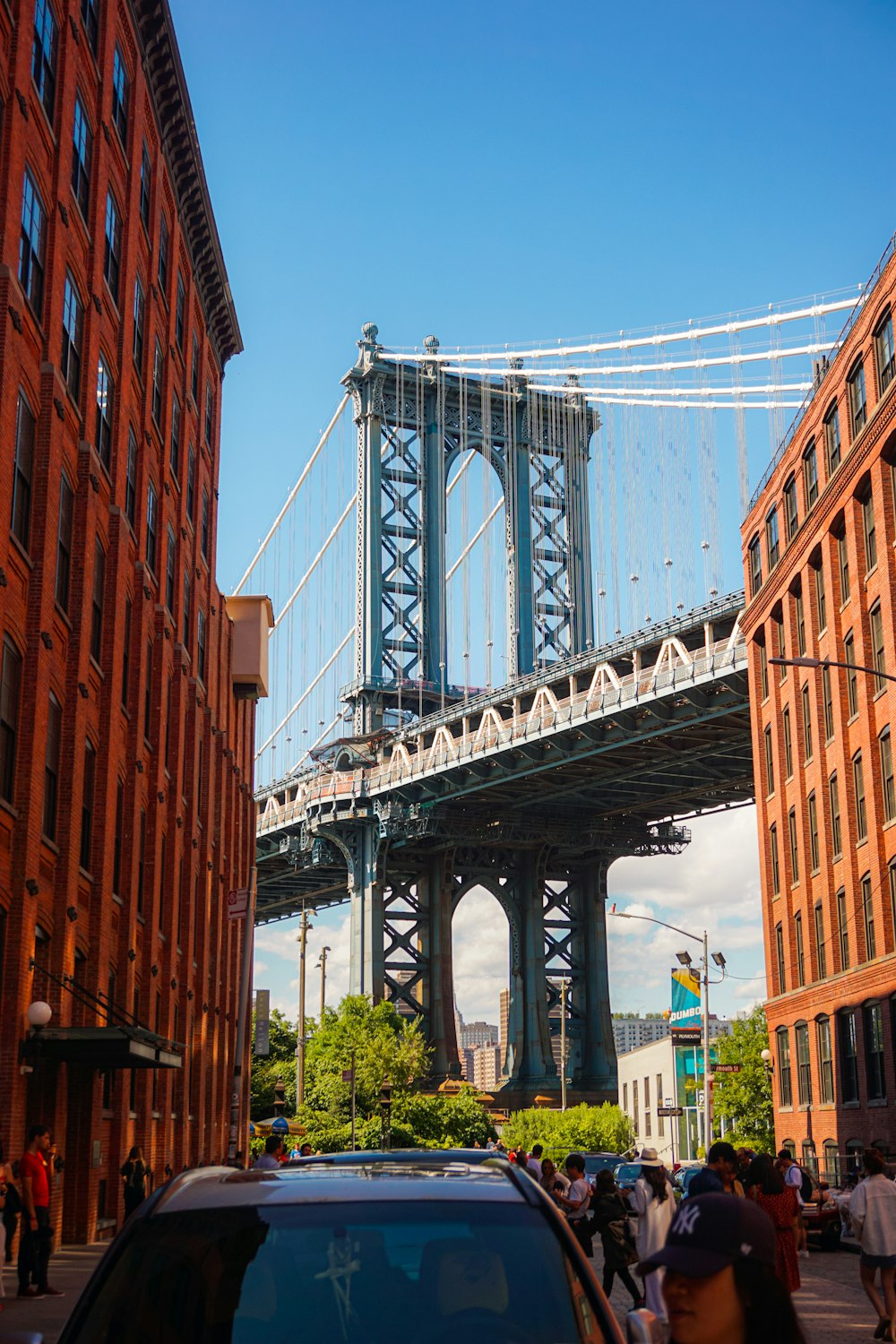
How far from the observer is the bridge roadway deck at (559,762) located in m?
67.0

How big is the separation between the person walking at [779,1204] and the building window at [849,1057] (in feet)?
90.0

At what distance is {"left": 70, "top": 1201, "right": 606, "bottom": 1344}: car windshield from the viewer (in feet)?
14.4

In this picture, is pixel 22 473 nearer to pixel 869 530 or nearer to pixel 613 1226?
pixel 613 1226

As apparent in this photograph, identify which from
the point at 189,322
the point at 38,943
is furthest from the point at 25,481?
the point at 189,322

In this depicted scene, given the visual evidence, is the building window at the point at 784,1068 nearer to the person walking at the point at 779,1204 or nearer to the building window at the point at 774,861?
the building window at the point at 774,861

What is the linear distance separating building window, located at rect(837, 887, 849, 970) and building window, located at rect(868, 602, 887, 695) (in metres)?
6.55

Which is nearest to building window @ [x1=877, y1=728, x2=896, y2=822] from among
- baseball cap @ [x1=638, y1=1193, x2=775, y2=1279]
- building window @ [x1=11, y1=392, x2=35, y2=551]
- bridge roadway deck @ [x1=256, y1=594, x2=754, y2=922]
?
bridge roadway deck @ [x1=256, y1=594, x2=754, y2=922]

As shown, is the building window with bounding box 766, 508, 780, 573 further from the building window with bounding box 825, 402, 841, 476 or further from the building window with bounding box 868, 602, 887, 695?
the building window with bounding box 868, 602, 887, 695

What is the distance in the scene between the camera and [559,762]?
76250 mm

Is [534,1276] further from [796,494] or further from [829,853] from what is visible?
[796,494]

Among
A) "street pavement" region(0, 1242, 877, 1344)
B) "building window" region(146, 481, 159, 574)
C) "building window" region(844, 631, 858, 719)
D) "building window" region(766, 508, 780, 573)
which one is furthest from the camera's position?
"building window" region(766, 508, 780, 573)

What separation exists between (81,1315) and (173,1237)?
0.31m

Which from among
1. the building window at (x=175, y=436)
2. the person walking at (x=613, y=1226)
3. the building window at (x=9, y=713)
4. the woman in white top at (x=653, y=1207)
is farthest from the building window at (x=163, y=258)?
the woman in white top at (x=653, y=1207)

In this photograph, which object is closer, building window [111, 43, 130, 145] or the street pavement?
the street pavement
